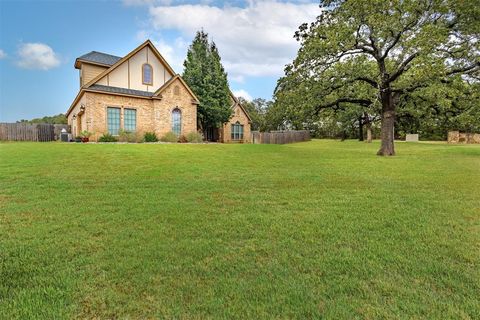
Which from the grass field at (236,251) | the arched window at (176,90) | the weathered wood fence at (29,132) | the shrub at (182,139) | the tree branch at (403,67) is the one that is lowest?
the grass field at (236,251)

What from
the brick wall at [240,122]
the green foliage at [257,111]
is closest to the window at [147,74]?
the brick wall at [240,122]

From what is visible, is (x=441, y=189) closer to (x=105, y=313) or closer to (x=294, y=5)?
(x=105, y=313)

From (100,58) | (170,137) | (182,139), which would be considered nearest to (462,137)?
(182,139)

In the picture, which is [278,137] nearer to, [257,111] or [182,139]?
[182,139]

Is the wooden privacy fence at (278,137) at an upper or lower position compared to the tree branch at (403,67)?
lower

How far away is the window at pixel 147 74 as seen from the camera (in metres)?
22.8

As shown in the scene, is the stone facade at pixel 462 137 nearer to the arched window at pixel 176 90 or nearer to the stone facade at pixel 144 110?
the stone facade at pixel 144 110

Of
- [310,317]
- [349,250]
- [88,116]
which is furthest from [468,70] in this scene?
[88,116]

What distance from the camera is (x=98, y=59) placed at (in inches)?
894

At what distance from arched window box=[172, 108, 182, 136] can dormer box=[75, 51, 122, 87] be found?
643cm

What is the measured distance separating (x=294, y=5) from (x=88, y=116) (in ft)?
50.2

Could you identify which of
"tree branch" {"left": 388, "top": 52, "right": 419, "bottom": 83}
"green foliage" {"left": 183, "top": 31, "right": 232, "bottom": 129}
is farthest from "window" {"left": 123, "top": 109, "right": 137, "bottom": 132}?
"tree branch" {"left": 388, "top": 52, "right": 419, "bottom": 83}

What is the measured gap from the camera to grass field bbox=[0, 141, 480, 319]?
90.9 inches

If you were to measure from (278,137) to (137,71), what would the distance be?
64.6 ft
